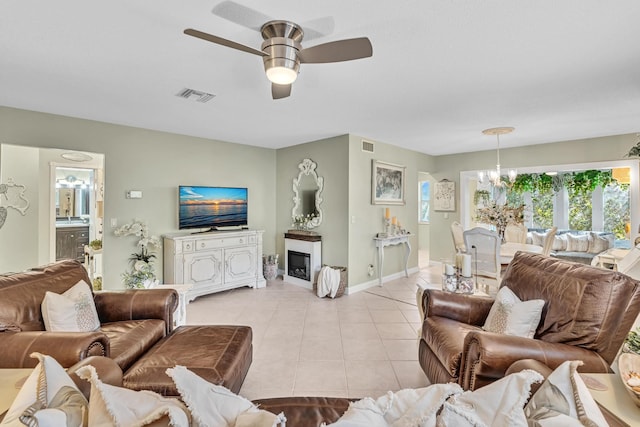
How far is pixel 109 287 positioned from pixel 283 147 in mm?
3506

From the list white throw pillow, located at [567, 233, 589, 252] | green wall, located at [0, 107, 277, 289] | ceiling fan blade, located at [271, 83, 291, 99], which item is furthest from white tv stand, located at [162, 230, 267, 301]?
white throw pillow, located at [567, 233, 589, 252]

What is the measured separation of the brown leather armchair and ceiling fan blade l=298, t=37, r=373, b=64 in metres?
1.71

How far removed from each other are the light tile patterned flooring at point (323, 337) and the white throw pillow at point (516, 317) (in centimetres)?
79

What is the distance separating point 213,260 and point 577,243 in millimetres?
7190

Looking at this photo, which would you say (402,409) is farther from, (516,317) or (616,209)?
(616,209)

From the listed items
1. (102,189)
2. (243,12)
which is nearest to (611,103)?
(243,12)

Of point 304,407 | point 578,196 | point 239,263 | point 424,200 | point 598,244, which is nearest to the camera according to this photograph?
point 304,407

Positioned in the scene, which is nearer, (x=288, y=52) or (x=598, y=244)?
(x=288, y=52)

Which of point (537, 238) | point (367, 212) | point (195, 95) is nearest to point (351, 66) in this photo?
point (195, 95)

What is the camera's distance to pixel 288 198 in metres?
5.62

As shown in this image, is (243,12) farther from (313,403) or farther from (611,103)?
(611,103)

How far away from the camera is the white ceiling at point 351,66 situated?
5.60 ft

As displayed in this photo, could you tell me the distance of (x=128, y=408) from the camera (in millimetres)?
823

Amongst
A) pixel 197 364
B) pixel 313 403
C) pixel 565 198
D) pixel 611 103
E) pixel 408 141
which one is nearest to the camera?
pixel 313 403
